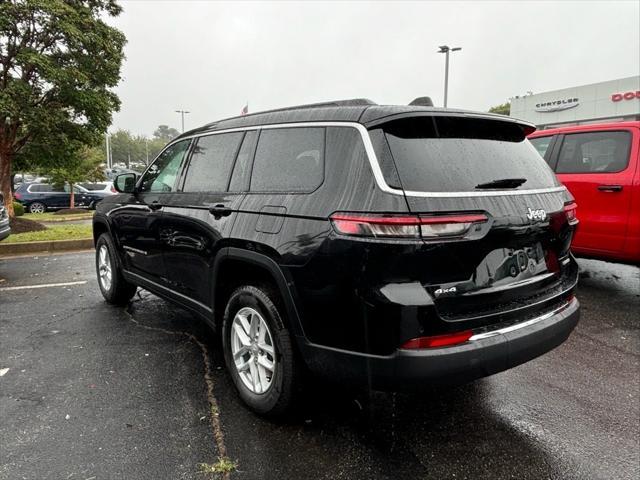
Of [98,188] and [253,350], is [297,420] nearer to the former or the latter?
[253,350]

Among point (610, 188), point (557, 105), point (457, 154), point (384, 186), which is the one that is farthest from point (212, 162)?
point (557, 105)

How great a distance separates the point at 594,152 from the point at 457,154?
3830mm

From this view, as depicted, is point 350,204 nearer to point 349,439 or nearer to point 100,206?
point 349,439

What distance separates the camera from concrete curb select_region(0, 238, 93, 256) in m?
8.20

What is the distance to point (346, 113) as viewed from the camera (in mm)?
2350

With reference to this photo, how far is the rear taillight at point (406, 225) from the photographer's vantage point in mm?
1970

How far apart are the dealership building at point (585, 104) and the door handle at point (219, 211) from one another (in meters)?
28.9


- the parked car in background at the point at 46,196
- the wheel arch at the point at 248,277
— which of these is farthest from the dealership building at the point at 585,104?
the wheel arch at the point at 248,277

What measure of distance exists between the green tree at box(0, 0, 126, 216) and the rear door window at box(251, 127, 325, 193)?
917 centimetres

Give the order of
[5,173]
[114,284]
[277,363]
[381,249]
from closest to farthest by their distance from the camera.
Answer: [381,249]
[277,363]
[114,284]
[5,173]

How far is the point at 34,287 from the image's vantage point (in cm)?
571

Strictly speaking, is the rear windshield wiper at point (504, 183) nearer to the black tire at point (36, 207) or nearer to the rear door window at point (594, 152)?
the rear door window at point (594, 152)

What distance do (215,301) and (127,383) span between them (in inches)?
34.0

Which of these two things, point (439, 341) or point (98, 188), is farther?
point (98, 188)
